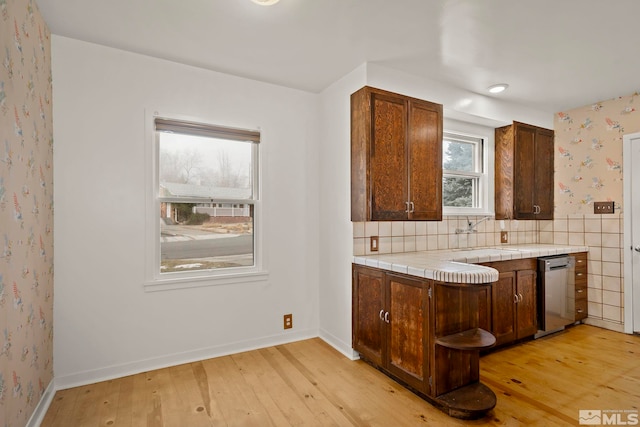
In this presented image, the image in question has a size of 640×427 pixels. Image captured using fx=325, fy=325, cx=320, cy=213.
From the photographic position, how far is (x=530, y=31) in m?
2.21

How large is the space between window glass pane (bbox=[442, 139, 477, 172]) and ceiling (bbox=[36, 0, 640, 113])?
75cm

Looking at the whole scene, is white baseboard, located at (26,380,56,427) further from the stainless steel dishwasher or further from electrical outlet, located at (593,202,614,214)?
electrical outlet, located at (593,202,614,214)

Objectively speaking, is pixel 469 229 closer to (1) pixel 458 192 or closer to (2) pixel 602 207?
(1) pixel 458 192

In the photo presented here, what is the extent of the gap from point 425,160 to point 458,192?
1.00 metres

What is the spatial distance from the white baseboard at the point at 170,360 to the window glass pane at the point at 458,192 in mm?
2017

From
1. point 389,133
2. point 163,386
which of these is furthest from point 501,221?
point 163,386

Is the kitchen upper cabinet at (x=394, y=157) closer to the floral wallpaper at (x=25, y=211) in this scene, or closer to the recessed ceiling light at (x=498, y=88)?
the recessed ceiling light at (x=498, y=88)

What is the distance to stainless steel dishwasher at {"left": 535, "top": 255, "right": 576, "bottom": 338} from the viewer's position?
3160 mm

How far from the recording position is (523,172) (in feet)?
12.1

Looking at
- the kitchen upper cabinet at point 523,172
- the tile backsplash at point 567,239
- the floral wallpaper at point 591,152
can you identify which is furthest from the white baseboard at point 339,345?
the floral wallpaper at point 591,152

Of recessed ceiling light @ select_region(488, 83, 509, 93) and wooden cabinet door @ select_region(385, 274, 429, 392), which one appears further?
recessed ceiling light @ select_region(488, 83, 509, 93)

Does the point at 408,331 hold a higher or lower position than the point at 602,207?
lower

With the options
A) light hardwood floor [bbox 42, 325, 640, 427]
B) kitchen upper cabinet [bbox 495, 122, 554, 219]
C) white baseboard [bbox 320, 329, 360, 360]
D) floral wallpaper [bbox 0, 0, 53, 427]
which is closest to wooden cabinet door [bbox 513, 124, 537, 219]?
kitchen upper cabinet [bbox 495, 122, 554, 219]

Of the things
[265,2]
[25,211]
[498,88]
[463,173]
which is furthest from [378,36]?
[25,211]
